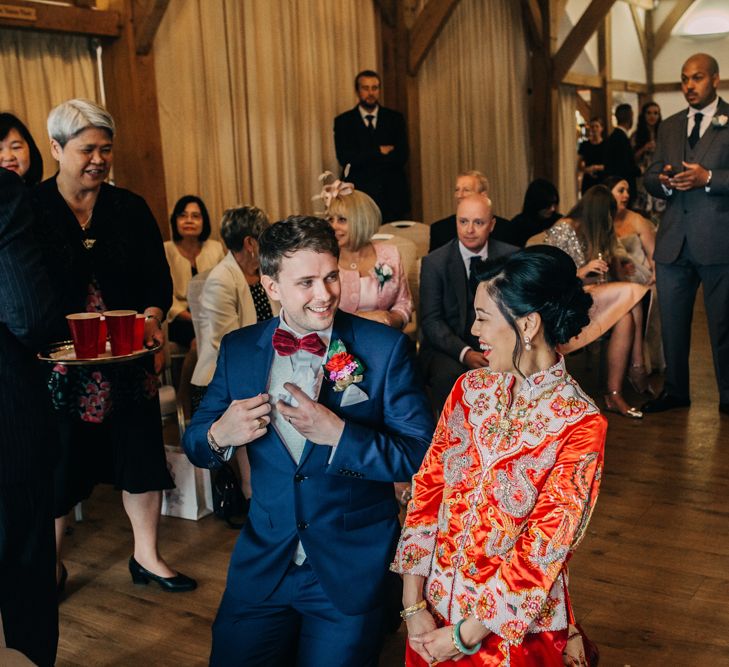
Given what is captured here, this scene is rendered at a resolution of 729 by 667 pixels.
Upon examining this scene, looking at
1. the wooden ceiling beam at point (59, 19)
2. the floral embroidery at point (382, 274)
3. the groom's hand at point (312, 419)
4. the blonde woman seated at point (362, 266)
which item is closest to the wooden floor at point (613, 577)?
the groom's hand at point (312, 419)

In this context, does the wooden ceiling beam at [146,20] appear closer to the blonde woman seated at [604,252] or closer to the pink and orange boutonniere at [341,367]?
the blonde woman seated at [604,252]

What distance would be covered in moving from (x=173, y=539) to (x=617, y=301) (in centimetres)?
230

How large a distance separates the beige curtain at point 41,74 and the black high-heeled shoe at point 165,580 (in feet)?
10.9

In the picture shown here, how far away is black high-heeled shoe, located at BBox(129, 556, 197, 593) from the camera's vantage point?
3.19 meters

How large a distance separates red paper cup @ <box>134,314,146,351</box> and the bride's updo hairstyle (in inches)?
45.7

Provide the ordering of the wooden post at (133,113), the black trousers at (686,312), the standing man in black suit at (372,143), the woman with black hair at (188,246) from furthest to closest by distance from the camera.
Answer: the standing man in black suit at (372,143), the wooden post at (133,113), the woman with black hair at (188,246), the black trousers at (686,312)

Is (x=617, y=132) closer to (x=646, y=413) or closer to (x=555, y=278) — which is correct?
(x=646, y=413)

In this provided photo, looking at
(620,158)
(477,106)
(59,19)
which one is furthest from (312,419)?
(477,106)

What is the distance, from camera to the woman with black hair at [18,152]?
342 centimetres

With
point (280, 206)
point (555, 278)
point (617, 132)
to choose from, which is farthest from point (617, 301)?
point (617, 132)

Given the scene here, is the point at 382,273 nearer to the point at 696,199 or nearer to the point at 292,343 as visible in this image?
the point at 696,199

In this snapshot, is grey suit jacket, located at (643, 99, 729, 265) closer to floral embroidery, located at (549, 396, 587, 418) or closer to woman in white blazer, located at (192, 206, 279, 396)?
woman in white blazer, located at (192, 206, 279, 396)

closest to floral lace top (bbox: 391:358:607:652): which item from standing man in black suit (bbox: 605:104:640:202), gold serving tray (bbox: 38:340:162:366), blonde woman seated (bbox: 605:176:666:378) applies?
gold serving tray (bbox: 38:340:162:366)

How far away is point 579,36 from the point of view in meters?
9.91
